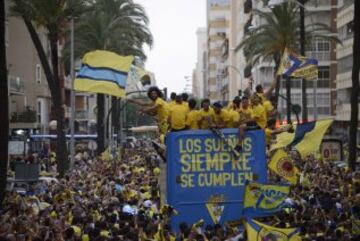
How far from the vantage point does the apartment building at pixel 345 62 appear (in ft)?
182

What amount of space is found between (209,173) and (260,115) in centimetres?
208

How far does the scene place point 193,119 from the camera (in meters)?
14.3

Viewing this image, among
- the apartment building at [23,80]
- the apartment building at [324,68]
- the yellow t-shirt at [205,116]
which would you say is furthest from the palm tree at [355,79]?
the apartment building at [324,68]

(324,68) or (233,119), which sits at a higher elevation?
(324,68)

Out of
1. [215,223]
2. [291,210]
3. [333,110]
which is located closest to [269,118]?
[291,210]

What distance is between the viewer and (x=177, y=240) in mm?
11836

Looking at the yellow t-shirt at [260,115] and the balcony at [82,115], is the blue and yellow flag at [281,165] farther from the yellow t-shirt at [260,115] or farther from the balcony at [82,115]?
the balcony at [82,115]

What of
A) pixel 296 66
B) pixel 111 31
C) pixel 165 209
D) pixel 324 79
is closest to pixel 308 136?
pixel 165 209

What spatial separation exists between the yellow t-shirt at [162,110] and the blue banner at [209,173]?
135 cm

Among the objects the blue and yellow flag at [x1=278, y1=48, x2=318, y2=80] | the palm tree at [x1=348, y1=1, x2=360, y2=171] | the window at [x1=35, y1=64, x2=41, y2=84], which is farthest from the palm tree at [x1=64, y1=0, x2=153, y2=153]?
the palm tree at [x1=348, y1=1, x2=360, y2=171]

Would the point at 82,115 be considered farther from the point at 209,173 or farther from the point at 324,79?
the point at 209,173

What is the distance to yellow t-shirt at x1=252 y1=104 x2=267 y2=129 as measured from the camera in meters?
14.6

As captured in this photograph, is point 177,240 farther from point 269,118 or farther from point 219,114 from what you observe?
point 269,118

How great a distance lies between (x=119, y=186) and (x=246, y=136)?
28.9 feet
